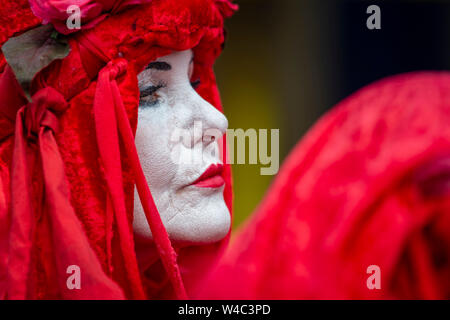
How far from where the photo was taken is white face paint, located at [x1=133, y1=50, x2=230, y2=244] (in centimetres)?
97

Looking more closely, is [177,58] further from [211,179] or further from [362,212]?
[362,212]

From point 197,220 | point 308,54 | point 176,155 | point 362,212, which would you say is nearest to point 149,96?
point 176,155

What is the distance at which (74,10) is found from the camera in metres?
0.91

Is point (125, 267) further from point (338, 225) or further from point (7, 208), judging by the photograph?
point (338, 225)

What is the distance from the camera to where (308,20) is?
1.98 metres

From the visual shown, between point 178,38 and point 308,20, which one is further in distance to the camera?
point 308,20

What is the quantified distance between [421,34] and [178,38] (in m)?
1.21

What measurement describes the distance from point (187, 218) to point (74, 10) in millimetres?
360

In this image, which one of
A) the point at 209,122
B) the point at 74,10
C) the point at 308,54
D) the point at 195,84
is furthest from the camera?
the point at 308,54

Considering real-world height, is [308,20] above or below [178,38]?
above

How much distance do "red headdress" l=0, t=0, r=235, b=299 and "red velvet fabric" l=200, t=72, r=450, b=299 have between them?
9.5 inches

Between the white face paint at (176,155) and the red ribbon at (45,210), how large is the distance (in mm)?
123

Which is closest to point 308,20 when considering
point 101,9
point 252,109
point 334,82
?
point 334,82
